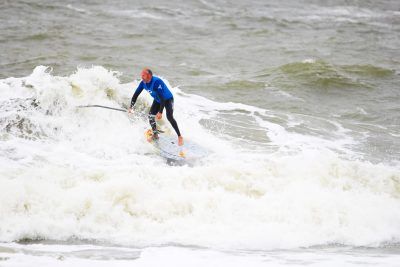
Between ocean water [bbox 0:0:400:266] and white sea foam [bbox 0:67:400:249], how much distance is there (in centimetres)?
3

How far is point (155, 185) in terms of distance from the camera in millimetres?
8586

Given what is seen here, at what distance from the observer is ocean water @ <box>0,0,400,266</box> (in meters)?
7.21

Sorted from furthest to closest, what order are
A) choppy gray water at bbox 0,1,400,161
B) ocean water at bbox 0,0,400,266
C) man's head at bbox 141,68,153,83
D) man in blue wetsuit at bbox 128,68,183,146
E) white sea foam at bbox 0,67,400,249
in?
choppy gray water at bbox 0,1,400,161 → man in blue wetsuit at bbox 128,68,183,146 → man's head at bbox 141,68,153,83 → white sea foam at bbox 0,67,400,249 → ocean water at bbox 0,0,400,266

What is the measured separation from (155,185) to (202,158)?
1.67m

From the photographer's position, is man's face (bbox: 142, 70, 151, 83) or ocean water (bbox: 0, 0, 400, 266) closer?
ocean water (bbox: 0, 0, 400, 266)

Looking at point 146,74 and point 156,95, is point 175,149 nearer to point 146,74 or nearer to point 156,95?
point 156,95

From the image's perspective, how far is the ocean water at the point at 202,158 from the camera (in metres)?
7.21

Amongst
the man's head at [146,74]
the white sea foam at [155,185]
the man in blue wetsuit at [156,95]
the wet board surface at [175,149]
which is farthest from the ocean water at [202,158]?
the man's head at [146,74]

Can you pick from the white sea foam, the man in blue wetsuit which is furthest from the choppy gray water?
the man in blue wetsuit

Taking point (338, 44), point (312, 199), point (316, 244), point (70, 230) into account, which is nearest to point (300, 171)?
point (312, 199)

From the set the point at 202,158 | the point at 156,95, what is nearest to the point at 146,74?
the point at 156,95

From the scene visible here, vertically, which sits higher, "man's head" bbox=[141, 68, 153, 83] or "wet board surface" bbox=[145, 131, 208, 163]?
"man's head" bbox=[141, 68, 153, 83]

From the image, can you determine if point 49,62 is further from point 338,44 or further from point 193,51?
point 338,44

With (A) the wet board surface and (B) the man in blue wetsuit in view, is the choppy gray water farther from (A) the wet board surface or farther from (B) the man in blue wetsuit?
(B) the man in blue wetsuit
